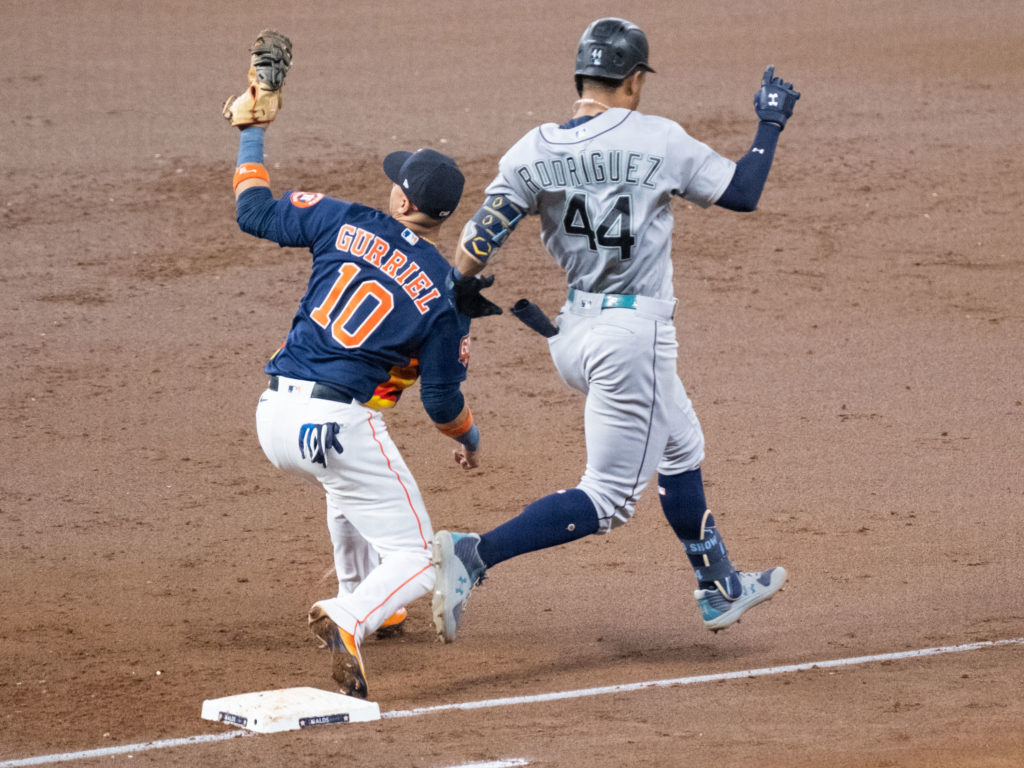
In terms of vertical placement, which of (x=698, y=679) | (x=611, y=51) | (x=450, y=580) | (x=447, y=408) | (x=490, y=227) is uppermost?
(x=611, y=51)

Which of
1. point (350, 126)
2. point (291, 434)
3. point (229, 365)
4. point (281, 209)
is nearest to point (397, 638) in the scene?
point (291, 434)

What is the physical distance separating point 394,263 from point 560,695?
1415 mm

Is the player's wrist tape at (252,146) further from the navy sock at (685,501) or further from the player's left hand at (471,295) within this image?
the navy sock at (685,501)

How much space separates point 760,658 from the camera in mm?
4613

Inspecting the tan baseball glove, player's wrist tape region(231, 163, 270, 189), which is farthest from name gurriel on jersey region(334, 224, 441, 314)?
the tan baseball glove

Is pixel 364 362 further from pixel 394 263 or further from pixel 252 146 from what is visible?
pixel 252 146

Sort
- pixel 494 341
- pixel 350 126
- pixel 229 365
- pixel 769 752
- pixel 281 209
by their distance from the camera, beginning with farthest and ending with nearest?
1. pixel 350 126
2. pixel 494 341
3. pixel 229 365
4. pixel 281 209
5. pixel 769 752

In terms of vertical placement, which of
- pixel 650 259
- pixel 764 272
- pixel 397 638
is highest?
pixel 650 259

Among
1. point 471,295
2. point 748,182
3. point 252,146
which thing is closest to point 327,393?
point 471,295

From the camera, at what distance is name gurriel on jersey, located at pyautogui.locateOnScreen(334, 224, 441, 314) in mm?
4137

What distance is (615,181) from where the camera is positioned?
410cm

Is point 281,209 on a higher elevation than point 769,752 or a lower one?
higher

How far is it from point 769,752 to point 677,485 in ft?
3.85

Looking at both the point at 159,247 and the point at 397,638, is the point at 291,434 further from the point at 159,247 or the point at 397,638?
the point at 159,247
